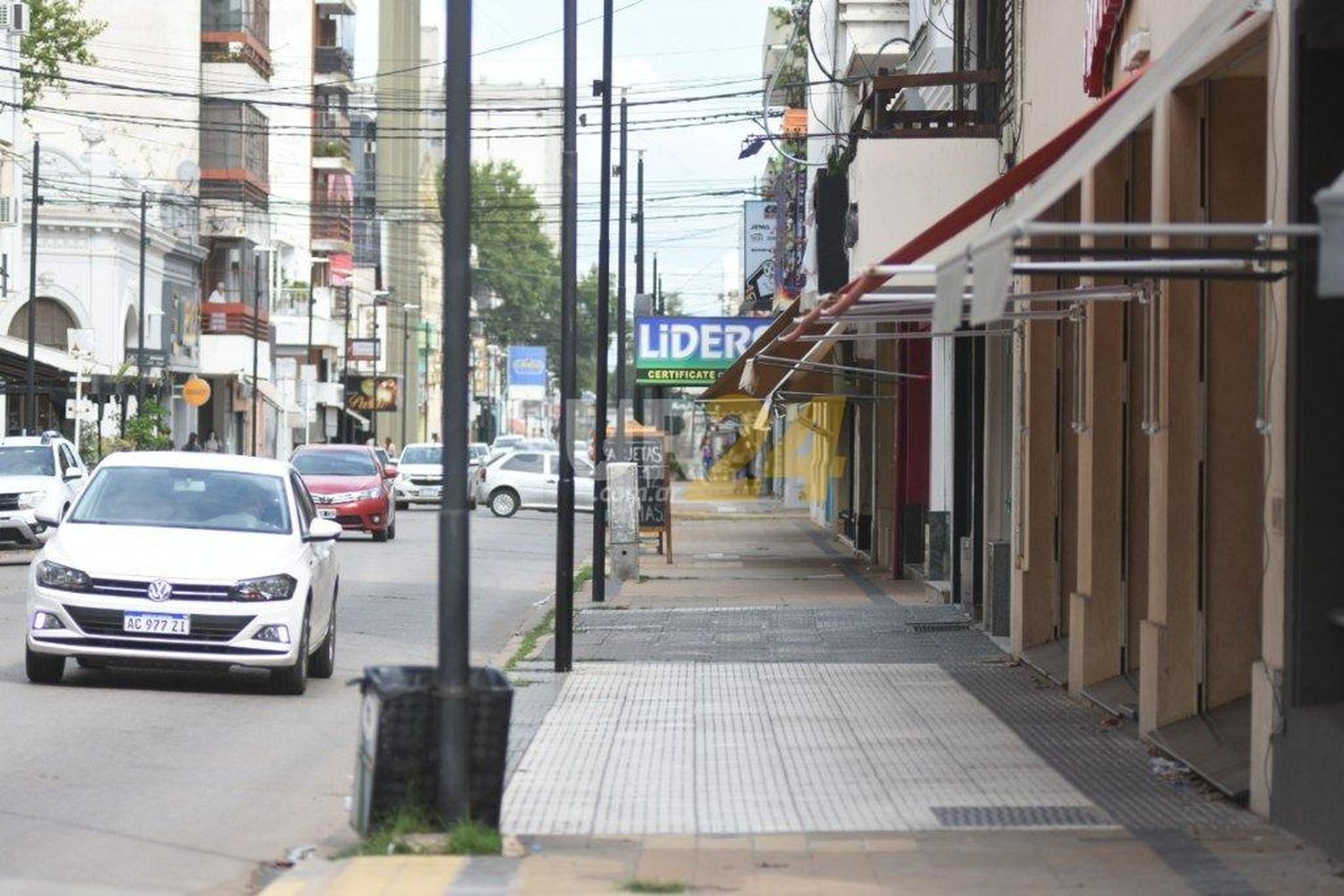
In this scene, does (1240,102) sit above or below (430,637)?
above

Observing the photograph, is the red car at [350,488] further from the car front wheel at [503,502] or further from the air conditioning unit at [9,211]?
the air conditioning unit at [9,211]

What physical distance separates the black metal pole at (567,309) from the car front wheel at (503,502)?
33811mm

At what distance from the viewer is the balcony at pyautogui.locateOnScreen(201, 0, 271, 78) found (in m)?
76.2

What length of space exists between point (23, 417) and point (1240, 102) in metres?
49.8

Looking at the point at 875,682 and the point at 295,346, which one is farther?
the point at 295,346

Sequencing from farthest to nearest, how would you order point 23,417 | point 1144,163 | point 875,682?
point 23,417 < point 875,682 < point 1144,163

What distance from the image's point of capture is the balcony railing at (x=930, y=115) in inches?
742

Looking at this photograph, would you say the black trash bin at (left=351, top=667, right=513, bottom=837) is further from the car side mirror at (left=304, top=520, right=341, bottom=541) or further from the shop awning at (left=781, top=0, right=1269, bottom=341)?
A: the car side mirror at (left=304, top=520, right=341, bottom=541)

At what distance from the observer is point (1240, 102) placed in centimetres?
1181

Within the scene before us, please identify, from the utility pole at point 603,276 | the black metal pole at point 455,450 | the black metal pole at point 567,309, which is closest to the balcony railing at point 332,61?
the utility pole at point 603,276

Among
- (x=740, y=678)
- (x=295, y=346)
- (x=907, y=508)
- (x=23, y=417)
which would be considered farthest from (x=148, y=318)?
(x=740, y=678)

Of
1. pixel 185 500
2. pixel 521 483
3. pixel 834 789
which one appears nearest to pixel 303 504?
pixel 185 500

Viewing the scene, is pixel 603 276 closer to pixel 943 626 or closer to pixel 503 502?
pixel 943 626

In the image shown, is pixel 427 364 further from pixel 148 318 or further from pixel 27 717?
pixel 27 717
